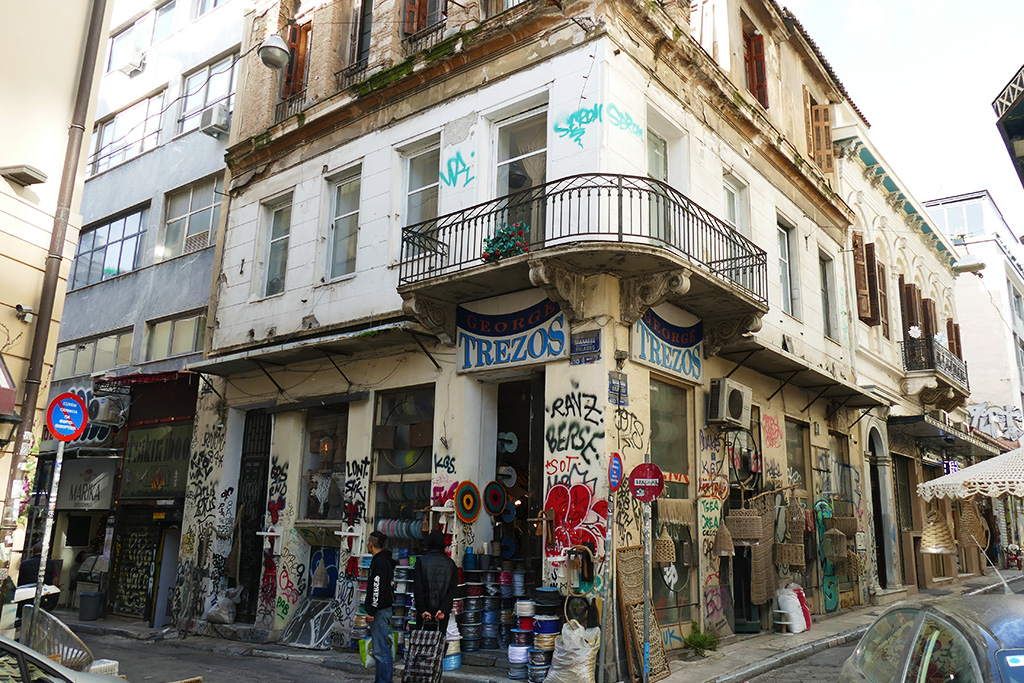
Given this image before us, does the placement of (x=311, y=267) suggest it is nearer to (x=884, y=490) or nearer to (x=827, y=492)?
(x=827, y=492)

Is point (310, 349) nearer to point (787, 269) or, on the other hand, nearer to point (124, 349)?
point (124, 349)

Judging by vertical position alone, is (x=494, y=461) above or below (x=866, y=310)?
below

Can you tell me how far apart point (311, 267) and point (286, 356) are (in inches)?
72.1

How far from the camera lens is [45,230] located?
9.40 m

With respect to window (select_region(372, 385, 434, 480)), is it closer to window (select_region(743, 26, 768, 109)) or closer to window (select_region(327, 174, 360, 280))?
window (select_region(327, 174, 360, 280))

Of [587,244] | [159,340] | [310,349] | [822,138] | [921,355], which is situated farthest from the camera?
[921,355]

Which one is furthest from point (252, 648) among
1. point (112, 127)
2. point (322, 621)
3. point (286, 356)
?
point (112, 127)

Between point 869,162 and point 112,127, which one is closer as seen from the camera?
point 869,162

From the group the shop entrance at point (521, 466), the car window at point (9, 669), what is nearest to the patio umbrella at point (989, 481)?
the shop entrance at point (521, 466)

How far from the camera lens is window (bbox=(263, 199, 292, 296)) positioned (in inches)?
608

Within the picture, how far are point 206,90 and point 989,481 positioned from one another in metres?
18.8

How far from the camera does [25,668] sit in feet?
15.6

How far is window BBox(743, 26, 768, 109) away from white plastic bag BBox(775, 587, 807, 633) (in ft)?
30.9

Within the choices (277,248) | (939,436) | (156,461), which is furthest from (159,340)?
(939,436)
